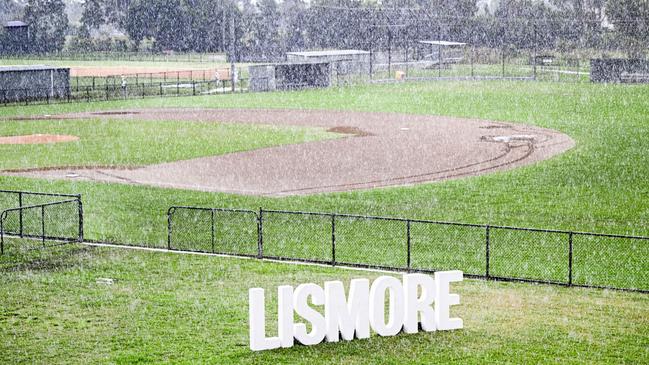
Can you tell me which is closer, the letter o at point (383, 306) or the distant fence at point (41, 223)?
the letter o at point (383, 306)

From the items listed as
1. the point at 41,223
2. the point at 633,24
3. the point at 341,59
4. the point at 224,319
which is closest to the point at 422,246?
the point at 224,319

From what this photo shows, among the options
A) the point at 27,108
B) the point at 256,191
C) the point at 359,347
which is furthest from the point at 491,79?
the point at 359,347

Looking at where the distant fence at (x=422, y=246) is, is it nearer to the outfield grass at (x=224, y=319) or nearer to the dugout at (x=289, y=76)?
the outfield grass at (x=224, y=319)

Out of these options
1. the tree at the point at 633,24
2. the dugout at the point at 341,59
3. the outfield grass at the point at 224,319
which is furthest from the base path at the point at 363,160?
the tree at the point at 633,24

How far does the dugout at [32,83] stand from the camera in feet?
266

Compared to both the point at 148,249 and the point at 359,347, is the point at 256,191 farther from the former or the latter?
the point at 359,347

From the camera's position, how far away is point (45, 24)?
16412cm

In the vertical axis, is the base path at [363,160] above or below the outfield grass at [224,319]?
above

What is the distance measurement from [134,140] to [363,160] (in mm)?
14184

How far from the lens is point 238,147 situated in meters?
55.1

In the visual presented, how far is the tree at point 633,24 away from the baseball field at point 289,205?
50206 millimetres

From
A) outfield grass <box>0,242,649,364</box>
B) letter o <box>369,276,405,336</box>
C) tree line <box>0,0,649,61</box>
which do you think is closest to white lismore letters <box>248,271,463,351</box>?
letter o <box>369,276,405,336</box>

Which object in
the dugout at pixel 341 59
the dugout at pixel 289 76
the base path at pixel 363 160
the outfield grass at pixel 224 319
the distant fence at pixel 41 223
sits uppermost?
the dugout at pixel 341 59

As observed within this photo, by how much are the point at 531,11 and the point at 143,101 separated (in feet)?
286
